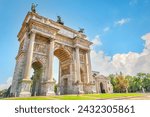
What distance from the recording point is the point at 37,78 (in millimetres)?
23172

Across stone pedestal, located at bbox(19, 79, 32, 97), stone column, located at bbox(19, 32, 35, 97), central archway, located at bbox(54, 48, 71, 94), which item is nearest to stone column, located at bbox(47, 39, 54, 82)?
stone column, located at bbox(19, 32, 35, 97)

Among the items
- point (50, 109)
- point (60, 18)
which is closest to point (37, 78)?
point (60, 18)

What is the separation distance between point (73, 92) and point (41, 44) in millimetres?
11381

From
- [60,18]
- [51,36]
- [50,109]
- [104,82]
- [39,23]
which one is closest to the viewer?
[50,109]

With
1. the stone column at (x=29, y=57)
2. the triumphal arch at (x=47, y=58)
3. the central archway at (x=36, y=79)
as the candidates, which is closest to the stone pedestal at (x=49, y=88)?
the triumphal arch at (x=47, y=58)

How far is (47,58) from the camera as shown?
23.5 m

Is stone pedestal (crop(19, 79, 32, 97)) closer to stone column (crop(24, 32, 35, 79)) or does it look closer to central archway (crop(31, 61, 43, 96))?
stone column (crop(24, 32, 35, 79))

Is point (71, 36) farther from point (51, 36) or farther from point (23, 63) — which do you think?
point (23, 63)

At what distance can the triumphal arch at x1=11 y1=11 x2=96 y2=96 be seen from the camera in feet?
66.6

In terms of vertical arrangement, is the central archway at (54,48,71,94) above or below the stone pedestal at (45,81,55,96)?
above

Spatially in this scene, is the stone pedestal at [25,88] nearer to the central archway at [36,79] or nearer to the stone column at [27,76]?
the stone column at [27,76]

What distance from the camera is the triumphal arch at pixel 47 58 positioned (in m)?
20.3

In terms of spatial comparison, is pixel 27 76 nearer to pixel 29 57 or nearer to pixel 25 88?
pixel 25 88

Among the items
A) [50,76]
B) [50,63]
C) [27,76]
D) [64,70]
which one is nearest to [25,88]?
[27,76]
